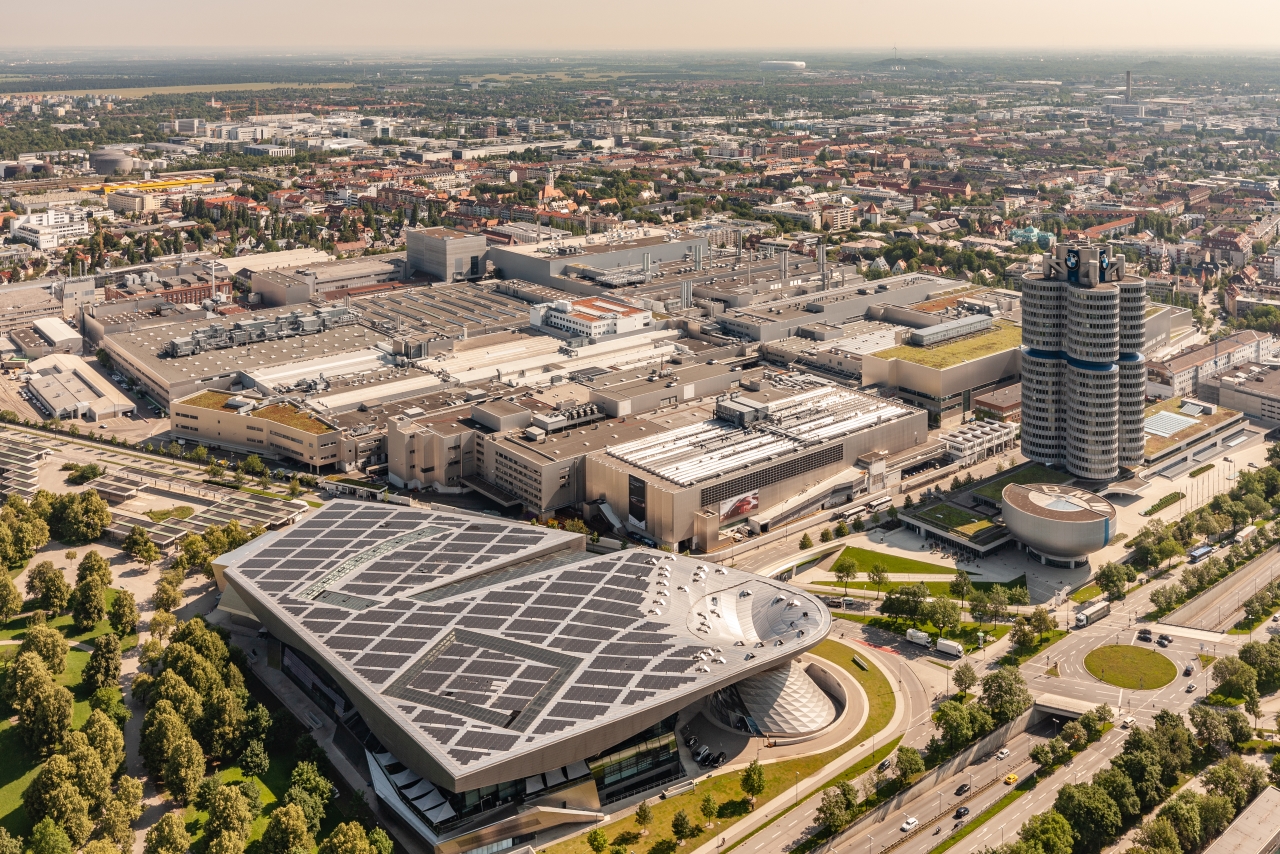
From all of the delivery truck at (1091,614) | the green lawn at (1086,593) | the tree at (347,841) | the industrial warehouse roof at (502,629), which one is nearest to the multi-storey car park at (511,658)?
the industrial warehouse roof at (502,629)

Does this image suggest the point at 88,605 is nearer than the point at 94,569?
Yes

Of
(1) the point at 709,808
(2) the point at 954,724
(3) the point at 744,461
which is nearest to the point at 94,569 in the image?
(3) the point at 744,461

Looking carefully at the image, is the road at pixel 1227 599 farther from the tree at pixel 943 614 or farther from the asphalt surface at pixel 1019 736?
the tree at pixel 943 614

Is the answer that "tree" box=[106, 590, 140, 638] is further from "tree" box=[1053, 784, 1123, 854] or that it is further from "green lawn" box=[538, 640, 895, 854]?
"tree" box=[1053, 784, 1123, 854]

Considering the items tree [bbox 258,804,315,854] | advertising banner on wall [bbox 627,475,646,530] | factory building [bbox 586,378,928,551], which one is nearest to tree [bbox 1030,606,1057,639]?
factory building [bbox 586,378,928,551]

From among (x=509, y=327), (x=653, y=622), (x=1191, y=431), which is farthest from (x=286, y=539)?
(x=1191, y=431)

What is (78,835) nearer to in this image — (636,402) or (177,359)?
(636,402)

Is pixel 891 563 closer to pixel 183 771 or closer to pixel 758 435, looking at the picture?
pixel 758 435

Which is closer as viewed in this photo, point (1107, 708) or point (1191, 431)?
point (1107, 708)
